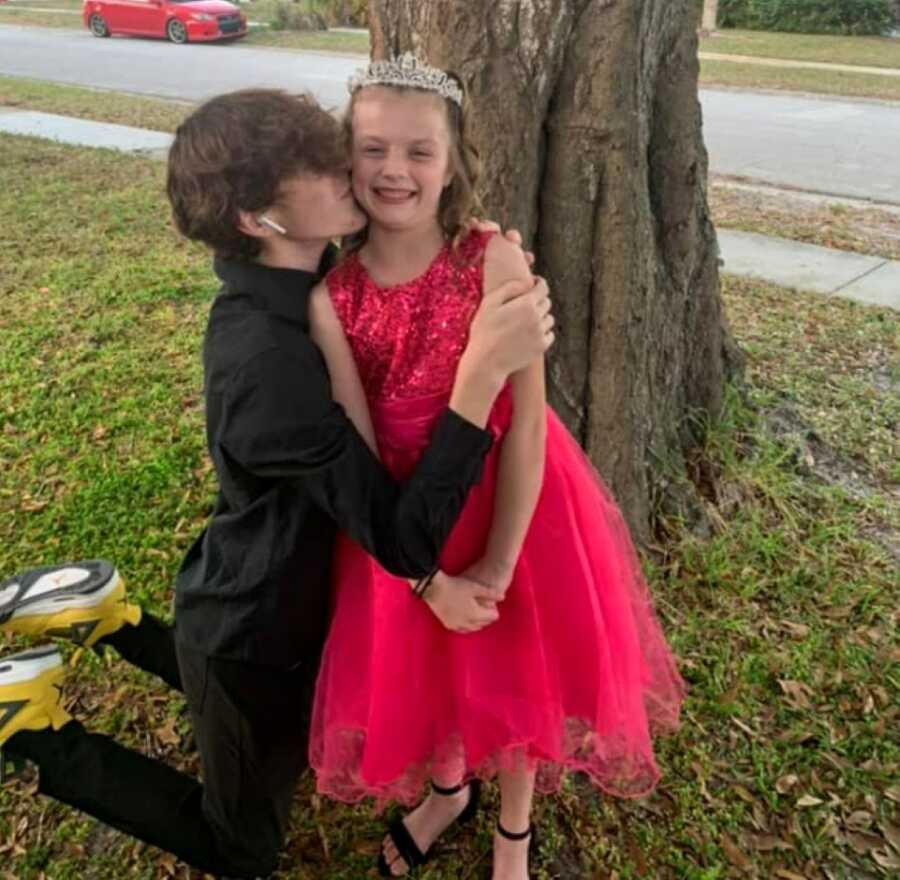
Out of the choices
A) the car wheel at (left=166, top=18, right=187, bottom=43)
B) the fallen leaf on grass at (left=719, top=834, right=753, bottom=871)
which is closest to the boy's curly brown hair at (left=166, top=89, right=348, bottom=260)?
the fallen leaf on grass at (left=719, top=834, right=753, bottom=871)

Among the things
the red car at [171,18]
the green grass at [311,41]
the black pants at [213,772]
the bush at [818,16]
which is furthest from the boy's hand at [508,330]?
the bush at [818,16]

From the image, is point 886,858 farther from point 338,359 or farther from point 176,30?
point 176,30

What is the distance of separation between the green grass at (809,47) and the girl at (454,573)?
1672 cm

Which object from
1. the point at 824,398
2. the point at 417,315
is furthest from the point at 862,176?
the point at 417,315

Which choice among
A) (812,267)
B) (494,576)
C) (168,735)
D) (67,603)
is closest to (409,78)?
(494,576)

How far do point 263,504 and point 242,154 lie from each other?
0.61m

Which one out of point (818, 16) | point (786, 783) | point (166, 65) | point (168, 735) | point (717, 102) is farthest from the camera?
point (818, 16)

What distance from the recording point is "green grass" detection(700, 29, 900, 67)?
54.3 feet

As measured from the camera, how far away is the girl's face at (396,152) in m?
1.60

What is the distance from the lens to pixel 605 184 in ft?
8.67

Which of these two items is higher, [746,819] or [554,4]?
[554,4]

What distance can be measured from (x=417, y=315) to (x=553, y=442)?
46cm

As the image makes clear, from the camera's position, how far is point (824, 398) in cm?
399

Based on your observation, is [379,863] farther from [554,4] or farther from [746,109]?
[746,109]
